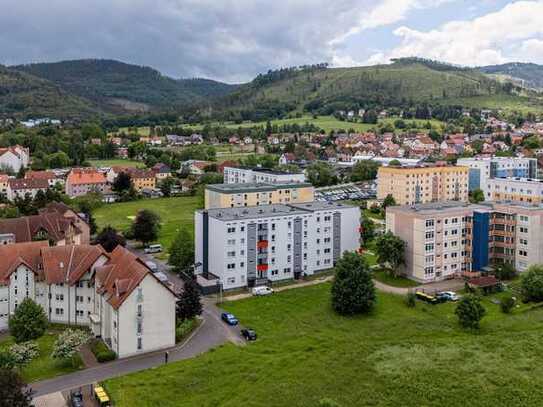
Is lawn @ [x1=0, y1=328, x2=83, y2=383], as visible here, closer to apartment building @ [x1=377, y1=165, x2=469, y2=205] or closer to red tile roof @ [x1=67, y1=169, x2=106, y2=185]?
apartment building @ [x1=377, y1=165, x2=469, y2=205]

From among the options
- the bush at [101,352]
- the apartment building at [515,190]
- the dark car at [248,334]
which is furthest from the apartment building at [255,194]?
the bush at [101,352]

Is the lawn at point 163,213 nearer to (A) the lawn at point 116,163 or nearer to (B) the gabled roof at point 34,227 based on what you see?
(B) the gabled roof at point 34,227

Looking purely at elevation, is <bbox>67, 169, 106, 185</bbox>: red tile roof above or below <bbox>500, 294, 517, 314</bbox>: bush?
above

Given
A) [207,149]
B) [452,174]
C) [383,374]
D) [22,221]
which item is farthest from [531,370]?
A: [207,149]

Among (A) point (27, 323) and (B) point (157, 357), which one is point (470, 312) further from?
(A) point (27, 323)

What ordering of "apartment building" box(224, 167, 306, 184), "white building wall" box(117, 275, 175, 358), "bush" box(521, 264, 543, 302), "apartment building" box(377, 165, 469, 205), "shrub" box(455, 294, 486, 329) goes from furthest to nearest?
"apartment building" box(377, 165, 469, 205), "apartment building" box(224, 167, 306, 184), "bush" box(521, 264, 543, 302), "shrub" box(455, 294, 486, 329), "white building wall" box(117, 275, 175, 358)

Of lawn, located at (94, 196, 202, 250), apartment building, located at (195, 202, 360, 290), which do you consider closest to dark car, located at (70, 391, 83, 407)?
apartment building, located at (195, 202, 360, 290)

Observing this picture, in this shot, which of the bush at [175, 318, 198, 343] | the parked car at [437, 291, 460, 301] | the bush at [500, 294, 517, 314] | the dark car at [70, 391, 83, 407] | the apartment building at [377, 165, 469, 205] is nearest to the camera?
the dark car at [70, 391, 83, 407]

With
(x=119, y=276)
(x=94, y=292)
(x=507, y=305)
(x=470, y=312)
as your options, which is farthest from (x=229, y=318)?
(x=507, y=305)
